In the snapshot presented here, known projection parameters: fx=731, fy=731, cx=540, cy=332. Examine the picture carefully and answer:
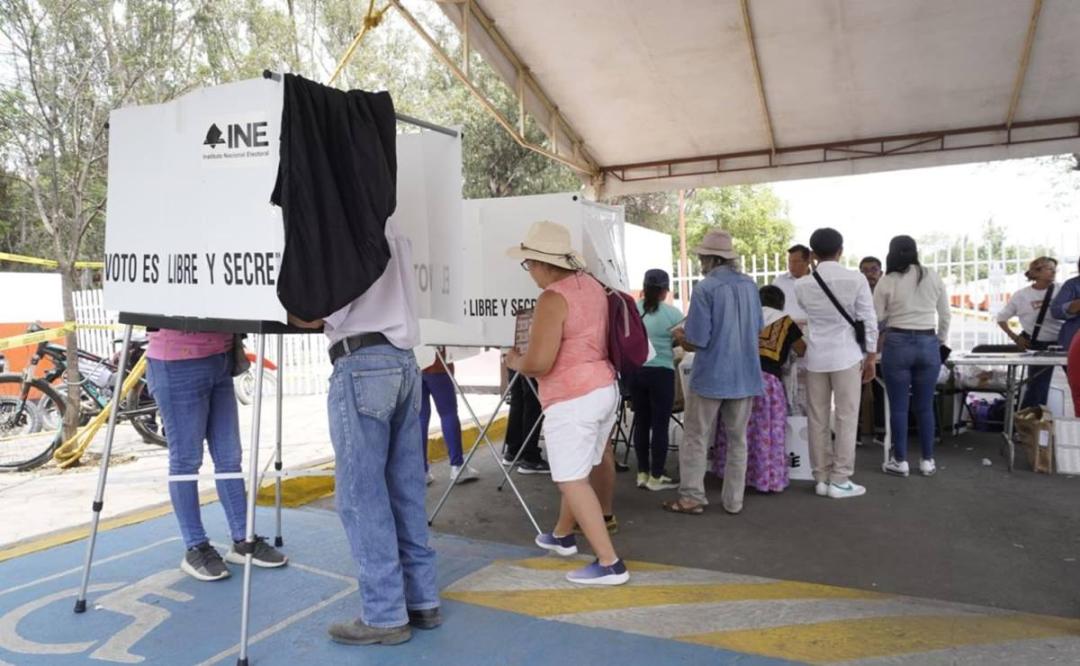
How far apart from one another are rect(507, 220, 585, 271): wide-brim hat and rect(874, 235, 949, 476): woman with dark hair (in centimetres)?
308

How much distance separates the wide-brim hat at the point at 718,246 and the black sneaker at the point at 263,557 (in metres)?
2.92

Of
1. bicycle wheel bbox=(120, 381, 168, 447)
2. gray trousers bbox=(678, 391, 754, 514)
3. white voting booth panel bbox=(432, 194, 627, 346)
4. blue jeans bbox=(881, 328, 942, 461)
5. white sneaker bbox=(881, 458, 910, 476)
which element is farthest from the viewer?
bicycle wheel bbox=(120, 381, 168, 447)

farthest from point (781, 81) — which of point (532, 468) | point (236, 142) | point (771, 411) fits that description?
point (236, 142)

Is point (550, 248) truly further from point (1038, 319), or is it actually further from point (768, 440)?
point (1038, 319)

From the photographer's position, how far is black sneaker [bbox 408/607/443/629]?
294 cm

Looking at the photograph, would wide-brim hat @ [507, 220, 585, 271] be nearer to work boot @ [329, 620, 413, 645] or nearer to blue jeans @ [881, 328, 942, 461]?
work boot @ [329, 620, 413, 645]

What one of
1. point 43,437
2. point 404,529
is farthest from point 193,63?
point 404,529

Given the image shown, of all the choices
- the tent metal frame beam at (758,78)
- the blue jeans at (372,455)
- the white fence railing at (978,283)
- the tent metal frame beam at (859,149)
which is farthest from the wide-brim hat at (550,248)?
the white fence railing at (978,283)

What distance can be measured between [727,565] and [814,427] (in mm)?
1737

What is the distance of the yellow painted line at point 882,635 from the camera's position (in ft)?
8.77

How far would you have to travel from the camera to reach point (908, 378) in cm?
536

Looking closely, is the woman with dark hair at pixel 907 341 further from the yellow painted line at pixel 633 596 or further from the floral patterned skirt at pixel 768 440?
the yellow painted line at pixel 633 596

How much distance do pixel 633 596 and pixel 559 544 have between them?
73 cm

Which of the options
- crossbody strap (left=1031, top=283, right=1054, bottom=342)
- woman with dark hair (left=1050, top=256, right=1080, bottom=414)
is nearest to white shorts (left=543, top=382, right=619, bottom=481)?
woman with dark hair (left=1050, top=256, right=1080, bottom=414)
